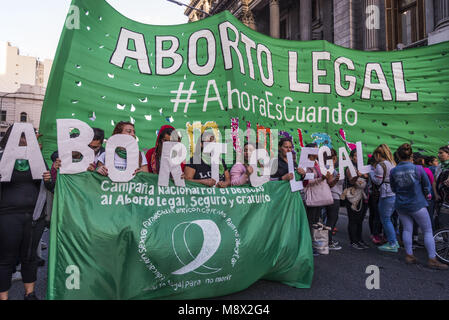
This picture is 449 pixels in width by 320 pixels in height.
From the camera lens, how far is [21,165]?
2998 millimetres

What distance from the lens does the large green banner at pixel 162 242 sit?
2.70 metres

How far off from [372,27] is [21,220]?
15.0m

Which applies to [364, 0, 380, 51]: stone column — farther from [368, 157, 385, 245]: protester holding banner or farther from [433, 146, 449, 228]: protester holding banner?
[368, 157, 385, 245]: protester holding banner

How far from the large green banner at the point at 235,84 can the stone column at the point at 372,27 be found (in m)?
10.6

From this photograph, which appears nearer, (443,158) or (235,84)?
(235,84)

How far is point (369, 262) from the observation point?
4777mm

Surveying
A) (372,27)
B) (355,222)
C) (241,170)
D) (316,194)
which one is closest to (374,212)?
(355,222)

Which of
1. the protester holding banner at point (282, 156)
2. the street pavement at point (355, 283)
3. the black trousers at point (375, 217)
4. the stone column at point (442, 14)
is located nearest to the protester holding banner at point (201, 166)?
the protester holding banner at point (282, 156)

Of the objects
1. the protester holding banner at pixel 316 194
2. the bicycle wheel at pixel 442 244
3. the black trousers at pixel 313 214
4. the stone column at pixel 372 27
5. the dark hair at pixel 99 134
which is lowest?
the bicycle wheel at pixel 442 244

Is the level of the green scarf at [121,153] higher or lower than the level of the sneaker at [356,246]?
higher

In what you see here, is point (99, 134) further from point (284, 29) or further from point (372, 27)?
point (284, 29)

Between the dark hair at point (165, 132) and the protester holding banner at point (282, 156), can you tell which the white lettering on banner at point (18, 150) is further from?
the protester holding banner at point (282, 156)

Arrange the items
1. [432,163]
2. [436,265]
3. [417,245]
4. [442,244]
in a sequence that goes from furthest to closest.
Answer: [432,163]
[417,245]
[442,244]
[436,265]

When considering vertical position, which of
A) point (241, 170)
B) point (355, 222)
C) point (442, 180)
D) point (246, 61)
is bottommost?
point (355, 222)
